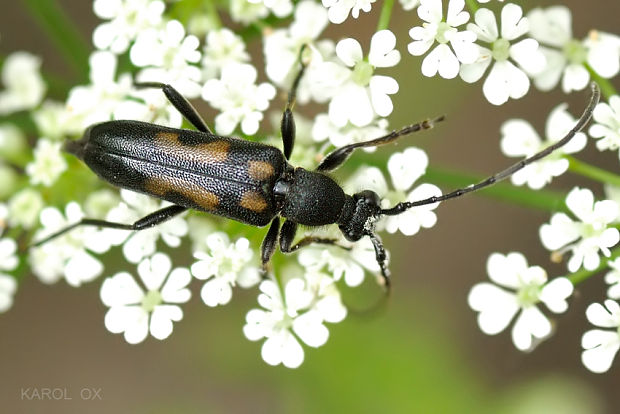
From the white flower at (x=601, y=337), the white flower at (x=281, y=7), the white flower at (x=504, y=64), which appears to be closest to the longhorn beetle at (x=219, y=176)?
the white flower at (x=504, y=64)

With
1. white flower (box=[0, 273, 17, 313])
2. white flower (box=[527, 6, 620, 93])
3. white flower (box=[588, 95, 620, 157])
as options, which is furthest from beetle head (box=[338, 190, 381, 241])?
white flower (box=[0, 273, 17, 313])

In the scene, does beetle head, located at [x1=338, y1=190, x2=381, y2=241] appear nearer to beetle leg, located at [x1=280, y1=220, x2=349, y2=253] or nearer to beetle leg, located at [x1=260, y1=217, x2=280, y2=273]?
beetle leg, located at [x1=280, y1=220, x2=349, y2=253]

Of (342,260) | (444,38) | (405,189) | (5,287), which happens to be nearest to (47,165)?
(5,287)

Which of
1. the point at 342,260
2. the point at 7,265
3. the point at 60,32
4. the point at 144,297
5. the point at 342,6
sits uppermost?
the point at 60,32

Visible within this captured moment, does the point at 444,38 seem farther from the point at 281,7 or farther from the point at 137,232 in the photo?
the point at 137,232

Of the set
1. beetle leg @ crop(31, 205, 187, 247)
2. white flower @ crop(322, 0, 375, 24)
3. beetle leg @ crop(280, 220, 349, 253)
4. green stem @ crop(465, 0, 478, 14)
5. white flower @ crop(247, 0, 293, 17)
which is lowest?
beetle leg @ crop(280, 220, 349, 253)

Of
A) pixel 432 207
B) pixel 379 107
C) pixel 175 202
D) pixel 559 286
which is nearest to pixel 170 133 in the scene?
pixel 175 202

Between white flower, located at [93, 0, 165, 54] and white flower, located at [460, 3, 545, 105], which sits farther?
white flower, located at [93, 0, 165, 54]
